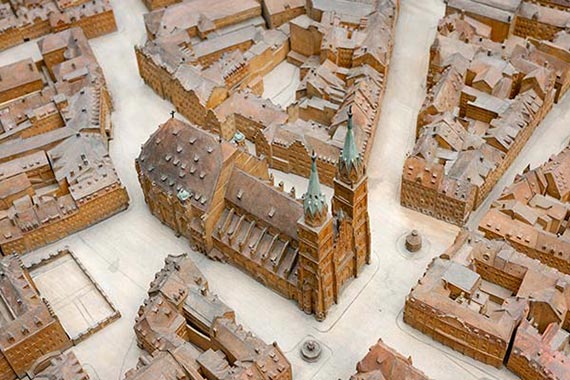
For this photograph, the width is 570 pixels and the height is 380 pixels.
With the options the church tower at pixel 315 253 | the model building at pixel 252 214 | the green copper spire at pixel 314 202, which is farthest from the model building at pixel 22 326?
the green copper spire at pixel 314 202

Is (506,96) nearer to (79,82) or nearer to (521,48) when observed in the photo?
(521,48)

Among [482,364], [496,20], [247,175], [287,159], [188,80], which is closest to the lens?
[482,364]

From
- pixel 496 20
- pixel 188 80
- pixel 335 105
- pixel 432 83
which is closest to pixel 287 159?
pixel 335 105

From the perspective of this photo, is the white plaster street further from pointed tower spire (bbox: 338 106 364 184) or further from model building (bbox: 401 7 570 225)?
pointed tower spire (bbox: 338 106 364 184)

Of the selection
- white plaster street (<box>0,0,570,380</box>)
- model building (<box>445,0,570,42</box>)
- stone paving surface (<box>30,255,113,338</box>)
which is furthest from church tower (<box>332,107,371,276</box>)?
model building (<box>445,0,570,42</box>)

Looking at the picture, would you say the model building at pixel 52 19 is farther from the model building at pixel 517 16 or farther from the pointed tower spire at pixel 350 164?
the pointed tower spire at pixel 350 164

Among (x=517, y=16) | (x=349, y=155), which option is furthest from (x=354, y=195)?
(x=517, y=16)
